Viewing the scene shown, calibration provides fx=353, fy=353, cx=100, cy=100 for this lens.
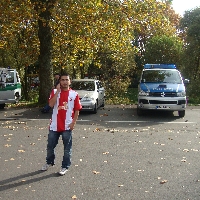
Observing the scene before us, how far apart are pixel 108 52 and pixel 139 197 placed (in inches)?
1036


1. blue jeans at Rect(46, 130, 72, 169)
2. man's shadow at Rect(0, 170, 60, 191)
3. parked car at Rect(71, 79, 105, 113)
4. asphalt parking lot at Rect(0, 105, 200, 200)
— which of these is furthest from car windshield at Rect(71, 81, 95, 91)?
man's shadow at Rect(0, 170, 60, 191)

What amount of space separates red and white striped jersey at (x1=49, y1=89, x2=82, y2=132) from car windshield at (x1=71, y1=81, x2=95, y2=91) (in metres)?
10.0

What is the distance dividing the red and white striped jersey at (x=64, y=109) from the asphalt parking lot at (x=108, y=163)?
874 mm

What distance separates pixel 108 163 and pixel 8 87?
36.5 feet

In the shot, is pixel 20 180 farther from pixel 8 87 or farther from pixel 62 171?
pixel 8 87

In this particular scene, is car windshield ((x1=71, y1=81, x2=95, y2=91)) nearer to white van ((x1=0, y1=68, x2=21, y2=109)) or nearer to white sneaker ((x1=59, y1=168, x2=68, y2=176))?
white van ((x1=0, y1=68, x2=21, y2=109))

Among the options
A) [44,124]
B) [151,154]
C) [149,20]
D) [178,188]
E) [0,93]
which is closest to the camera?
[178,188]

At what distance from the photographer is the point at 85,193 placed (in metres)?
5.26

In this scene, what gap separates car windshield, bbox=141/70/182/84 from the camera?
1509cm

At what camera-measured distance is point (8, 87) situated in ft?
55.8

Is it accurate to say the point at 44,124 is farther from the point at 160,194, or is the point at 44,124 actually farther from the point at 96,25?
the point at 160,194

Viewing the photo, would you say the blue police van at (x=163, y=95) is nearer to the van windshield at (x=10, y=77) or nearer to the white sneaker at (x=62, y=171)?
the van windshield at (x=10, y=77)

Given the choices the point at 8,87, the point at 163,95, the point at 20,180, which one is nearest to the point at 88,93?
the point at 163,95

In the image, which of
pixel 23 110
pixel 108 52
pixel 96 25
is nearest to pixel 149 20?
pixel 96 25
